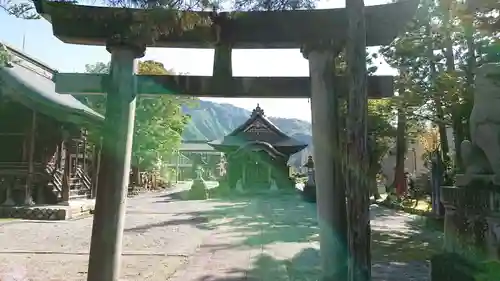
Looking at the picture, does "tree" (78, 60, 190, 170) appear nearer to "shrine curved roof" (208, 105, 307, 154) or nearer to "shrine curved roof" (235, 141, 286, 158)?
"shrine curved roof" (208, 105, 307, 154)

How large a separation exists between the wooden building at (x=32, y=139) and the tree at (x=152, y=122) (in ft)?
25.0

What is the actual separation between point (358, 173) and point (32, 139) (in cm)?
1605

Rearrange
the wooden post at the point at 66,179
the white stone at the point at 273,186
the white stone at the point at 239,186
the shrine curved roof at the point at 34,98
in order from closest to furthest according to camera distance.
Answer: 1. the shrine curved roof at the point at 34,98
2. the wooden post at the point at 66,179
3. the white stone at the point at 239,186
4. the white stone at the point at 273,186

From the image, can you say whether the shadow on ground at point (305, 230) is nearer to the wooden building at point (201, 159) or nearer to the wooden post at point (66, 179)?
the wooden post at point (66, 179)

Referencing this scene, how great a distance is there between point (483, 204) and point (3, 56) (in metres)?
6.33

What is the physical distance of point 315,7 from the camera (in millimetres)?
5383

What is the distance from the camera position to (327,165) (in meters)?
5.39

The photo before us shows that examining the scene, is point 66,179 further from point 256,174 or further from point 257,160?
point 256,174

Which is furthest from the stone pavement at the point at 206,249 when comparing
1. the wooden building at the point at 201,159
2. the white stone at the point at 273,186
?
the wooden building at the point at 201,159

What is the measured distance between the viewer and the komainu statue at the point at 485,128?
4.98m

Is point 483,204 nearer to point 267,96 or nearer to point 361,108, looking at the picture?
point 361,108

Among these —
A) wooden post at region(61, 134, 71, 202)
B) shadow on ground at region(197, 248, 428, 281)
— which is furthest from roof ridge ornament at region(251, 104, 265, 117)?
shadow on ground at region(197, 248, 428, 281)

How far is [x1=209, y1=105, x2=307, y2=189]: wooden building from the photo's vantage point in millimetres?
32281

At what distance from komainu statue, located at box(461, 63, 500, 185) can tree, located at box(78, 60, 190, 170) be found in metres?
21.5
